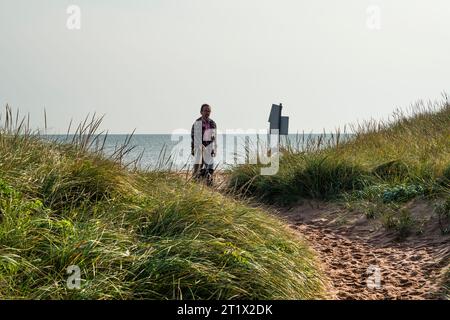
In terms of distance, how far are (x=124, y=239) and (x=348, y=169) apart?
21.3 ft

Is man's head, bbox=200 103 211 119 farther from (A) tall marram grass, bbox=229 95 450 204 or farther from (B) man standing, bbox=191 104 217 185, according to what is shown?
(A) tall marram grass, bbox=229 95 450 204

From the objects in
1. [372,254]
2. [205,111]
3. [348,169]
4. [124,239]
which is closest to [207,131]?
[205,111]

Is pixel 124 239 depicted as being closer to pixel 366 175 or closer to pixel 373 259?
pixel 373 259

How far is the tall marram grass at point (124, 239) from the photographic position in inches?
186

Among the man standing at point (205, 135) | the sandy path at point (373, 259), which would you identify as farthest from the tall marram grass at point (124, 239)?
the man standing at point (205, 135)

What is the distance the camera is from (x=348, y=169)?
11.0m

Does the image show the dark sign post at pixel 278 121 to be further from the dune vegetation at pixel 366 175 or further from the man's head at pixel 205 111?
the man's head at pixel 205 111

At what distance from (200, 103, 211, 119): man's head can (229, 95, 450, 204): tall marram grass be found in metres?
1.28

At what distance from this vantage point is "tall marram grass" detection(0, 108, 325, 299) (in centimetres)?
473

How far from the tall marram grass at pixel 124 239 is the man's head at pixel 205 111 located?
4.97 metres

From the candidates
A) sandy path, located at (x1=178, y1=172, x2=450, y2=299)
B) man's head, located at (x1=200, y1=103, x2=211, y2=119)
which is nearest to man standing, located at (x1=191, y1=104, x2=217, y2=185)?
man's head, located at (x1=200, y1=103, x2=211, y2=119)

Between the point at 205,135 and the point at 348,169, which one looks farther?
the point at 205,135
